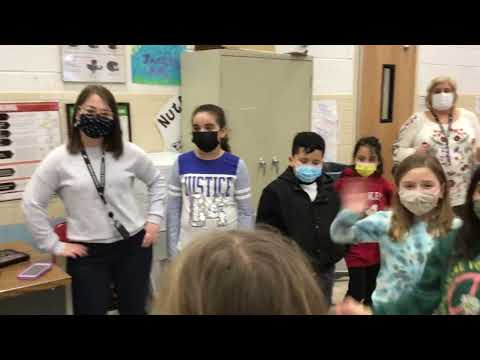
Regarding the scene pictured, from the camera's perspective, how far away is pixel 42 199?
2.00 m

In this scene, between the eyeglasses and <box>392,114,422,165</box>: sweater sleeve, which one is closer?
the eyeglasses

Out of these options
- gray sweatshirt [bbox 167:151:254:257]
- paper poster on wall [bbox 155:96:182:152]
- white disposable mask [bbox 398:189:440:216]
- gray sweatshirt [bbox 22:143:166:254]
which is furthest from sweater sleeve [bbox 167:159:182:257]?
white disposable mask [bbox 398:189:440:216]

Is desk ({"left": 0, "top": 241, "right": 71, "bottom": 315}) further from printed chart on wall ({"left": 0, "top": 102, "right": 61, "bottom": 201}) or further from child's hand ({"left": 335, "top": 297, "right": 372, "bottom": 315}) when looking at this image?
child's hand ({"left": 335, "top": 297, "right": 372, "bottom": 315})

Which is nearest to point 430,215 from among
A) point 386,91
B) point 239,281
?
point 239,281

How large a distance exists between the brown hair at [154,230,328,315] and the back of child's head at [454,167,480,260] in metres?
0.71

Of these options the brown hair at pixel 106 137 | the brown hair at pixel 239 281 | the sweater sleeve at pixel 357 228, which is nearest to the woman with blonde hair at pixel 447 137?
the sweater sleeve at pixel 357 228

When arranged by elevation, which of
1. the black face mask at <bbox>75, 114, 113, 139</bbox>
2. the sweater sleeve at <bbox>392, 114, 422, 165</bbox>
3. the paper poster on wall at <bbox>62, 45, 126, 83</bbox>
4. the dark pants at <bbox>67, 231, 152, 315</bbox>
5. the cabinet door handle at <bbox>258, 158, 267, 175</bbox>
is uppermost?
the paper poster on wall at <bbox>62, 45, 126, 83</bbox>

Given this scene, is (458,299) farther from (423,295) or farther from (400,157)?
(400,157)

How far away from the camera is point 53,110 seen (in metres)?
2.74

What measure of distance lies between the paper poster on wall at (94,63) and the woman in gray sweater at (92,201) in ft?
2.74

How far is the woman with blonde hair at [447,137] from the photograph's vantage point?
3.10 meters

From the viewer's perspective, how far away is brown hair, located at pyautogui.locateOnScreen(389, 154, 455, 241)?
1777 millimetres
